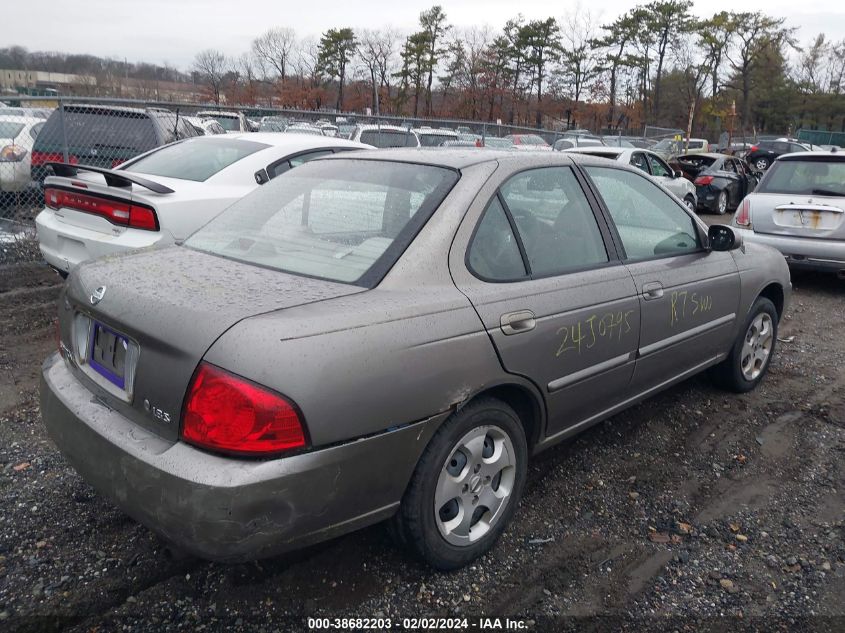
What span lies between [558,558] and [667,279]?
62.0 inches

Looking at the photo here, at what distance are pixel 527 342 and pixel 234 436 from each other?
3.99 feet

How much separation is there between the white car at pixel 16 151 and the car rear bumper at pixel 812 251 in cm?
857

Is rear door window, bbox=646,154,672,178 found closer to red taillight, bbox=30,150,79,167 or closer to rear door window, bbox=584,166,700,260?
rear door window, bbox=584,166,700,260

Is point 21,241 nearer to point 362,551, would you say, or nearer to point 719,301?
point 362,551

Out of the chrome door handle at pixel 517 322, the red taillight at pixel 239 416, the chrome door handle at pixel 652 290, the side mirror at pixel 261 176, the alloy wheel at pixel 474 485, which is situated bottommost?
the alloy wheel at pixel 474 485

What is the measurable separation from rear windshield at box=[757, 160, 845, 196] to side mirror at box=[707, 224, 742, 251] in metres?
4.88

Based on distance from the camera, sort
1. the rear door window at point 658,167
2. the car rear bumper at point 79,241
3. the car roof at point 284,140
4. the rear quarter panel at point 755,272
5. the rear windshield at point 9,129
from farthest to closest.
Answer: the rear door window at point 658,167, the rear windshield at point 9,129, the car roof at point 284,140, the car rear bumper at point 79,241, the rear quarter panel at point 755,272

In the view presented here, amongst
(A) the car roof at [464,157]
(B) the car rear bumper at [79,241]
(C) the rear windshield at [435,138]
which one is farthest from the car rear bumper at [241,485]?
(C) the rear windshield at [435,138]

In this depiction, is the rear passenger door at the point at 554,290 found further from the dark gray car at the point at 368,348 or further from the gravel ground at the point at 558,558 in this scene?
the gravel ground at the point at 558,558

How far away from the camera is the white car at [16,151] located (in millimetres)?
7816

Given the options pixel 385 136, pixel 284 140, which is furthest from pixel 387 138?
pixel 284 140

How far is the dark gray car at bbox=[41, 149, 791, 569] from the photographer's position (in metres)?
2.01

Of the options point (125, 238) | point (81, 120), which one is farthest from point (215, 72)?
point (125, 238)

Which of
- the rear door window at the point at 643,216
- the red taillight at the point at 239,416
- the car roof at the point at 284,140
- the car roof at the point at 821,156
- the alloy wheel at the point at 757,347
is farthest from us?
the car roof at the point at 821,156
